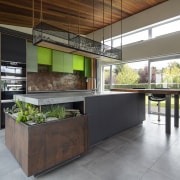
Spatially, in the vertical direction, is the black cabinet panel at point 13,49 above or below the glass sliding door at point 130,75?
above

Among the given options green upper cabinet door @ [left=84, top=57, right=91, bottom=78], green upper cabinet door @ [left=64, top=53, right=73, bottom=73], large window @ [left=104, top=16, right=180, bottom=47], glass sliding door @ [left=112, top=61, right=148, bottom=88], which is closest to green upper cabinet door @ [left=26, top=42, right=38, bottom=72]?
green upper cabinet door @ [left=64, top=53, right=73, bottom=73]

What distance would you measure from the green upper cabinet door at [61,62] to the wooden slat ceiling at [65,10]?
104cm

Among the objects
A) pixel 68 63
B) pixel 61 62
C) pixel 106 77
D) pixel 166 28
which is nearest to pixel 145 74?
pixel 166 28

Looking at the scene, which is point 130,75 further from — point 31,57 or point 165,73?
point 31,57

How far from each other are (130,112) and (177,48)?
2446 millimetres

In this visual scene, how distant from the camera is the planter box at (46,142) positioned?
1757 millimetres

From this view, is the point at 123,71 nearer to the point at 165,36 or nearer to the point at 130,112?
the point at 165,36

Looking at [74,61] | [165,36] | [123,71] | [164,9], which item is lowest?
[123,71]

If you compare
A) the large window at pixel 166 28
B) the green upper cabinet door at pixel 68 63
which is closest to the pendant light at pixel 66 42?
the large window at pixel 166 28

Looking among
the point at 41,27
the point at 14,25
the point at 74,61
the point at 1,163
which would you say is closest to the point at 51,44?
the point at 41,27

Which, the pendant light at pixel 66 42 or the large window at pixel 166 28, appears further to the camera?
the large window at pixel 166 28

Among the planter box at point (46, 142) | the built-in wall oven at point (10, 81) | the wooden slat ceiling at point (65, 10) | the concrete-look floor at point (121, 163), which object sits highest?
the wooden slat ceiling at point (65, 10)

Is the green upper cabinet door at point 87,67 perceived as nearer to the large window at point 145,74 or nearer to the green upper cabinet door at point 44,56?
the large window at point 145,74

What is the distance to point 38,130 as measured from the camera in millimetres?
1804
